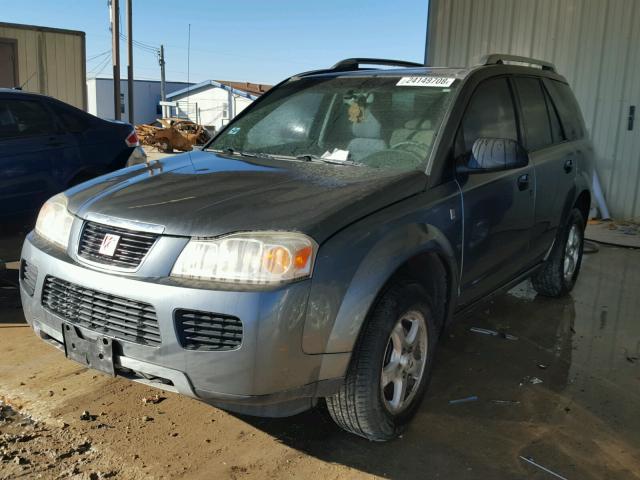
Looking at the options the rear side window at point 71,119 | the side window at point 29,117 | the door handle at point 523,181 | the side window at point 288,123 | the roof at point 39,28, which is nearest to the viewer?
the side window at point 288,123

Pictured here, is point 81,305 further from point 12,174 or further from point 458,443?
point 12,174

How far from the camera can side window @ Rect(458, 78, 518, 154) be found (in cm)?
355

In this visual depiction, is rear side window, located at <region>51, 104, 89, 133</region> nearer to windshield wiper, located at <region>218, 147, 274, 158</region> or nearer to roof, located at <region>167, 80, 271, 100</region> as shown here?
windshield wiper, located at <region>218, 147, 274, 158</region>

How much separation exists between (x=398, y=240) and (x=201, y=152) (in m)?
1.67

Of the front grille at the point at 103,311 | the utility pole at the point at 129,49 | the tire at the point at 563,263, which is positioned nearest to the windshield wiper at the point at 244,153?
the front grille at the point at 103,311

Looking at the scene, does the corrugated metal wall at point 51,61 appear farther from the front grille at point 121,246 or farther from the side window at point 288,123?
the front grille at point 121,246

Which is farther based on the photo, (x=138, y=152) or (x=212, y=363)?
(x=138, y=152)

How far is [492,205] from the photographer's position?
3.61 m

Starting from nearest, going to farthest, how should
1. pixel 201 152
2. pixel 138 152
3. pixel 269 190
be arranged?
1. pixel 269 190
2. pixel 201 152
3. pixel 138 152

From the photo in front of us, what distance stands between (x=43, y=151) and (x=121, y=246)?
330cm

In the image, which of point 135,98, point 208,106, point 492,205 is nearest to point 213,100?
point 208,106

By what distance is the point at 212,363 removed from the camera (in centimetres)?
241

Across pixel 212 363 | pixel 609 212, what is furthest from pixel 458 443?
pixel 609 212

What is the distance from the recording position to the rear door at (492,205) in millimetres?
3447
